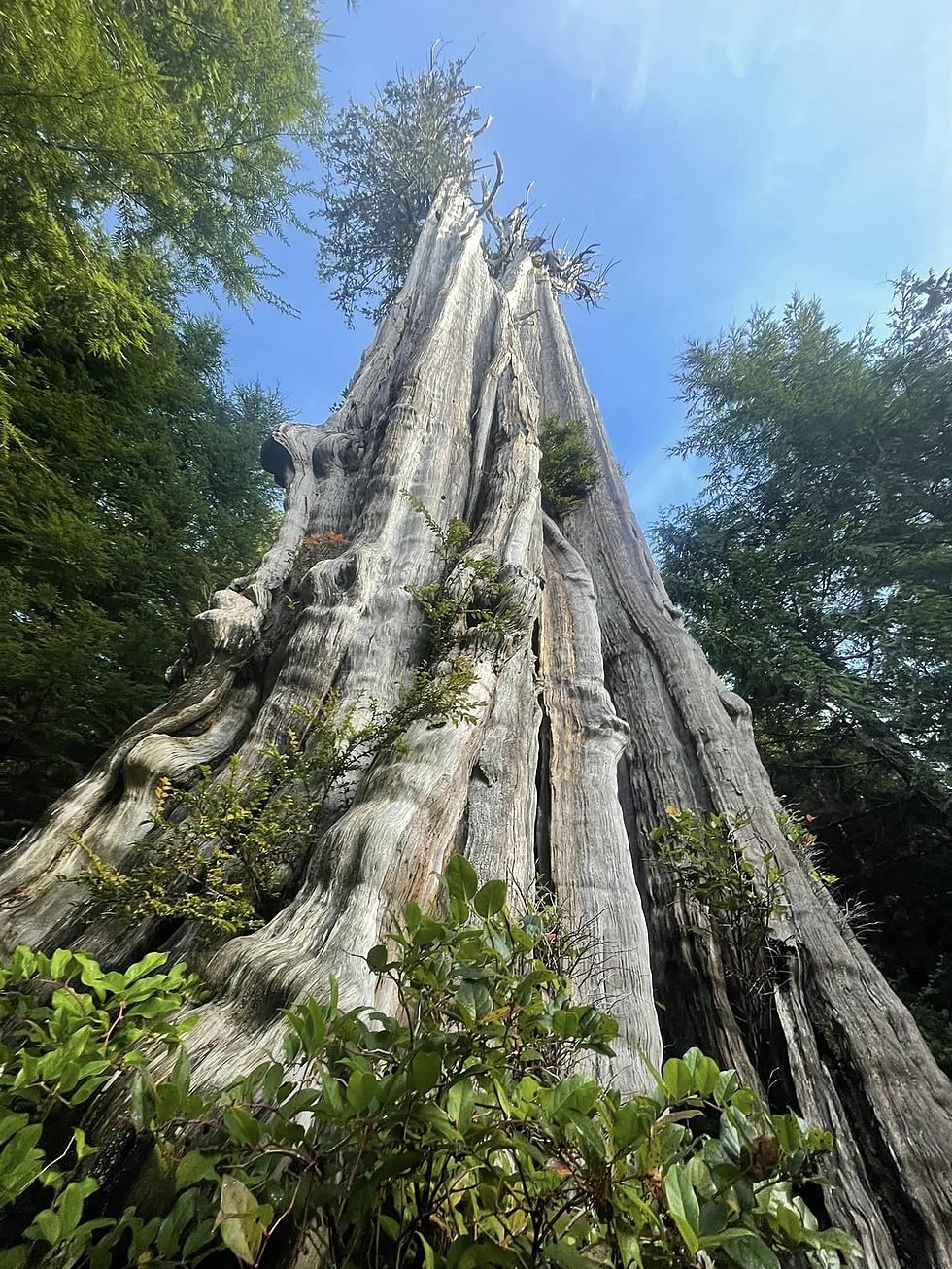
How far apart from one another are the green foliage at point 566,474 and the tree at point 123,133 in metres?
3.73

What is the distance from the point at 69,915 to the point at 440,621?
221 centimetres

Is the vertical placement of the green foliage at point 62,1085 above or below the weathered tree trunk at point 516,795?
below

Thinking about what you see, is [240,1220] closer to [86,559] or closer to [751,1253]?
[751,1253]

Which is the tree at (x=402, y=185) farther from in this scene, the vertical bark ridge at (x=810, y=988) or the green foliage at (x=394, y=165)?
the vertical bark ridge at (x=810, y=988)

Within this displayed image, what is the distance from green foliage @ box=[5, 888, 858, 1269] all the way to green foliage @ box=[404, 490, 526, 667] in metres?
2.42

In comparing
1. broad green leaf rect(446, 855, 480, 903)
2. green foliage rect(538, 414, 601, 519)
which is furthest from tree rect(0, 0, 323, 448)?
broad green leaf rect(446, 855, 480, 903)

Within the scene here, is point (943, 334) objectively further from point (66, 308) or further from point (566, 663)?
point (66, 308)

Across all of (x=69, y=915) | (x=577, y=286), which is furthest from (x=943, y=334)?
(x=69, y=915)

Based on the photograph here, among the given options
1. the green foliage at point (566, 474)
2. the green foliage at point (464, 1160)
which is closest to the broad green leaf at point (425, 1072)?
the green foliage at point (464, 1160)

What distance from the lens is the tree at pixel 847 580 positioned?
5781mm

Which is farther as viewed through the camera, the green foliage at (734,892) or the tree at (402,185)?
the tree at (402,185)

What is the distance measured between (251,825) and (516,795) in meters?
1.25

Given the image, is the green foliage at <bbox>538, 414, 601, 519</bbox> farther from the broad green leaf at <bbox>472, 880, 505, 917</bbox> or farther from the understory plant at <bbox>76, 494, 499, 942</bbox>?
the broad green leaf at <bbox>472, 880, 505, 917</bbox>

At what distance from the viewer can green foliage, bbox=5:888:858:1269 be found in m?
0.66
